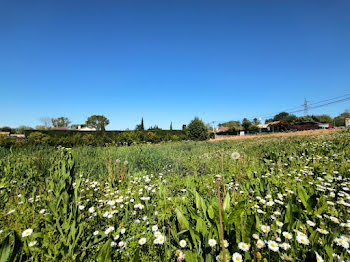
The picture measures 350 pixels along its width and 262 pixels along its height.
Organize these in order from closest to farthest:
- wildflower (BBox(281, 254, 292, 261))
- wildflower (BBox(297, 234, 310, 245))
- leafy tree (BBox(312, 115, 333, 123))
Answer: wildflower (BBox(281, 254, 292, 261)) → wildflower (BBox(297, 234, 310, 245)) → leafy tree (BBox(312, 115, 333, 123))

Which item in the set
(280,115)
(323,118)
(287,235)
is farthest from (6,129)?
(323,118)

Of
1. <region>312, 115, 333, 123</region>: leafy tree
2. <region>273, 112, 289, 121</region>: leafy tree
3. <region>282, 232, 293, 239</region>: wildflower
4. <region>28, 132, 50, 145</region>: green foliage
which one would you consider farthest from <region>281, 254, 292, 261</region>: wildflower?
<region>273, 112, 289, 121</region>: leafy tree

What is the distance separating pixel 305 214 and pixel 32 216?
3.32 metres

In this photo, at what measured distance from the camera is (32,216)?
6.76 feet

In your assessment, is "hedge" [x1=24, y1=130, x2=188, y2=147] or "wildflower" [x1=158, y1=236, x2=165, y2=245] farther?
"hedge" [x1=24, y1=130, x2=188, y2=147]

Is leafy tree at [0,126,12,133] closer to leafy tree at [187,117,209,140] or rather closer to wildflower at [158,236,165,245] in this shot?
leafy tree at [187,117,209,140]

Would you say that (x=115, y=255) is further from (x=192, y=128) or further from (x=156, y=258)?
(x=192, y=128)

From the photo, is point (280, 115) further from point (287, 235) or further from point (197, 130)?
point (287, 235)

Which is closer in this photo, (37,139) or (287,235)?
(287,235)

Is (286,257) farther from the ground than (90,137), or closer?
closer

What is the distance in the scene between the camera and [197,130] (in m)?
20.8

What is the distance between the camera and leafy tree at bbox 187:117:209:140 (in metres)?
20.8

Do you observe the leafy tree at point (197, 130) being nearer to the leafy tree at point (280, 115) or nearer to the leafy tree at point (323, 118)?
the leafy tree at point (323, 118)

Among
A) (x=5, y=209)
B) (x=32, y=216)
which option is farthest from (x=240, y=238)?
(x=5, y=209)
